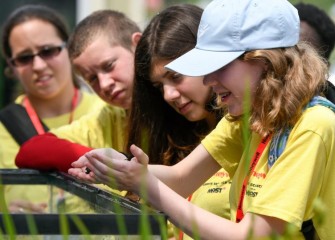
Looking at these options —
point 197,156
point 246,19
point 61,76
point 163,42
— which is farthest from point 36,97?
point 246,19

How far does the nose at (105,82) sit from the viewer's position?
4.02 m

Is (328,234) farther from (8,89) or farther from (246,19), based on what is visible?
(8,89)

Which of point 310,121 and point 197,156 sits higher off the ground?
point 310,121

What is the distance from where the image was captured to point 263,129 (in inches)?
107

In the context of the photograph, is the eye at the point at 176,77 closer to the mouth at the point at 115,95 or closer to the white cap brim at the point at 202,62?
the white cap brim at the point at 202,62

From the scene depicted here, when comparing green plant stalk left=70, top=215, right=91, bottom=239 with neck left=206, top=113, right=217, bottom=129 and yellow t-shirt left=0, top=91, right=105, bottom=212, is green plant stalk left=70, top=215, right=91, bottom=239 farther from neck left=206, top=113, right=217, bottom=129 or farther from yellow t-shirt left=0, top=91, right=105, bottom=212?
neck left=206, top=113, right=217, bottom=129

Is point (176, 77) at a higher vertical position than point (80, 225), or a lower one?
lower

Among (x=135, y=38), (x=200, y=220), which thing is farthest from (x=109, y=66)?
(x=200, y=220)

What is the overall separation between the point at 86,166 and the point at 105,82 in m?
1.20

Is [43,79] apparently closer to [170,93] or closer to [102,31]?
[102,31]

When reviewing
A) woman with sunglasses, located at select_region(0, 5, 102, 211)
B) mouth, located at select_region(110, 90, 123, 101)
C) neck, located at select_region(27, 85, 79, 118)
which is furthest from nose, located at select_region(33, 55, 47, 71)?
mouth, located at select_region(110, 90, 123, 101)

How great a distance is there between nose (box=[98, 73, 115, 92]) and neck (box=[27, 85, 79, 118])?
986 millimetres

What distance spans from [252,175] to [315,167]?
10.1 inches

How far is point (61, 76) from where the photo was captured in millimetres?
5105
